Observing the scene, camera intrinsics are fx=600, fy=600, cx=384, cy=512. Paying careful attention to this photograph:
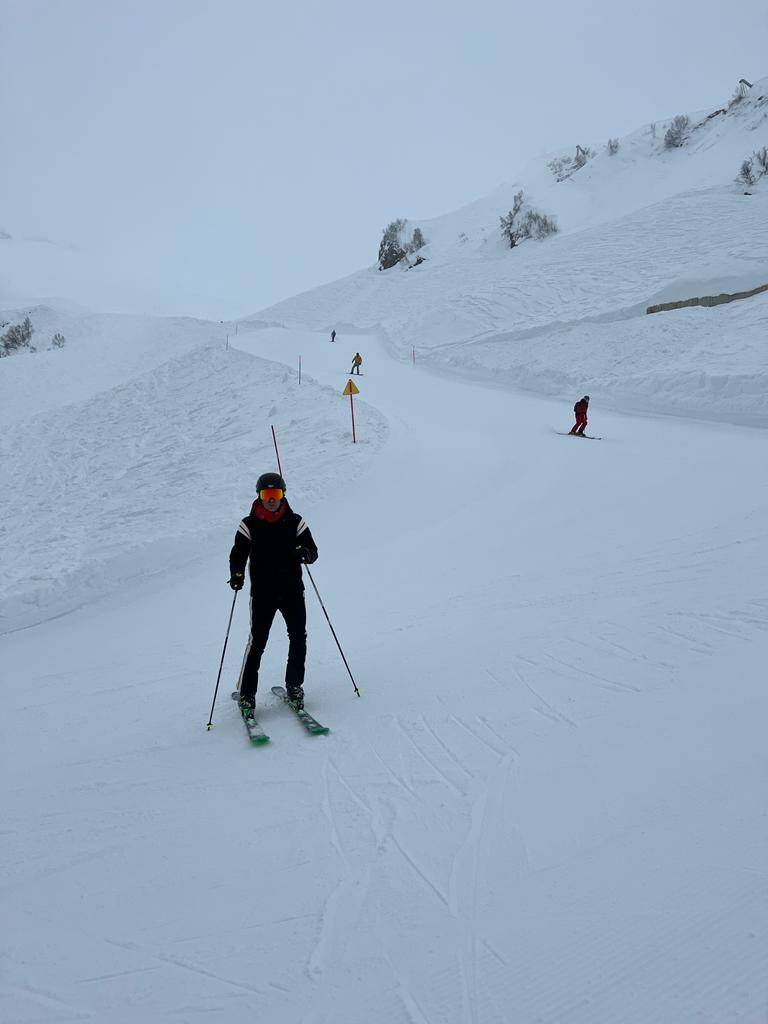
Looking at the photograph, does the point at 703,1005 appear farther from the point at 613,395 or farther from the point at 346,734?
the point at 613,395

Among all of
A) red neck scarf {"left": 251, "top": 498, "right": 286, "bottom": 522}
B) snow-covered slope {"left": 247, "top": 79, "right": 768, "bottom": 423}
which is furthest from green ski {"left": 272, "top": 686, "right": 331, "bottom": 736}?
snow-covered slope {"left": 247, "top": 79, "right": 768, "bottom": 423}

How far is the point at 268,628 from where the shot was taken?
502 centimetres

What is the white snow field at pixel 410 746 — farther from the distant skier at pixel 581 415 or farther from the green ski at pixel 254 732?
the distant skier at pixel 581 415

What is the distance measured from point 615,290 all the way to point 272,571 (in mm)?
29879

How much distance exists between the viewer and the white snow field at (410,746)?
2541mm

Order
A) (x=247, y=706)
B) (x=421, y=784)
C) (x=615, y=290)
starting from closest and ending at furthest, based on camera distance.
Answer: (x=421, y=784) < (x=247, y=706) < (x=615, y=290)

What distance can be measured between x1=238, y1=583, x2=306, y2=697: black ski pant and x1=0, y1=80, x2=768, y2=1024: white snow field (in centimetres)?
32

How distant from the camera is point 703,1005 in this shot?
2184 millimetres

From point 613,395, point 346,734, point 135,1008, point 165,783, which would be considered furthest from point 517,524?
point 613,395

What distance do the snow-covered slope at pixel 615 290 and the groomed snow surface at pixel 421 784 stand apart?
36.1 ft

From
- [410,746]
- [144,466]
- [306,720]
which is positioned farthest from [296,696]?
[144,466]

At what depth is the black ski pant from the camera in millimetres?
5012

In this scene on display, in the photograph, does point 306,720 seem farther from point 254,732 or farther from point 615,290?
point 615,290

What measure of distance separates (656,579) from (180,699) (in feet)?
17.3
